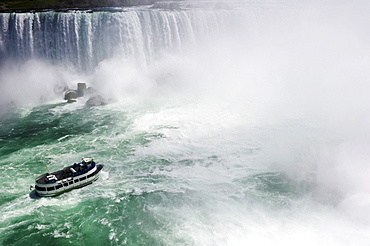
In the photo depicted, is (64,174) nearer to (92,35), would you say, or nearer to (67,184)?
(67,184)

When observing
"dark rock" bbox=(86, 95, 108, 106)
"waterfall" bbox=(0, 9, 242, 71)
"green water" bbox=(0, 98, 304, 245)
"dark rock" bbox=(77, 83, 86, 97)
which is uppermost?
"waterfall" bbox=(0, 9, 242, 71)

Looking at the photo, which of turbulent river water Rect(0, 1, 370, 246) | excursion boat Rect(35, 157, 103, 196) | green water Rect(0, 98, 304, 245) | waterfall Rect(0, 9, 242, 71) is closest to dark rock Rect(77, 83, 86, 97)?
turbulent river water Rect(0, 1, 370, 246)

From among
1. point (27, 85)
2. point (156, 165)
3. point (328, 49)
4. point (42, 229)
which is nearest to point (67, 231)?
point (42, 229)

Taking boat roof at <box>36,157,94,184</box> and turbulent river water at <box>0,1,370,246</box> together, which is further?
boat roof at <box>36,157,94,184</box>

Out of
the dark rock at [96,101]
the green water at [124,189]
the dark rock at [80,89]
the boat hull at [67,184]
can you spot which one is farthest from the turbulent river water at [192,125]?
the dark rock at [80,89]

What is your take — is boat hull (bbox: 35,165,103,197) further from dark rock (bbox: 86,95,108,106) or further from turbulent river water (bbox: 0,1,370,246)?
dark rock (bbox: 86,95,108,106)

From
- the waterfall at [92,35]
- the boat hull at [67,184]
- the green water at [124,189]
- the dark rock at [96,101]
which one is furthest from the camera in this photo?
the waterfall at [92,35]

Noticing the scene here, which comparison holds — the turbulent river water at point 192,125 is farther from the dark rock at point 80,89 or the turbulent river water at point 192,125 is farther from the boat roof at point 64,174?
the dark rock at point 80,89

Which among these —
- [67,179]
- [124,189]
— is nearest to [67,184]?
[67,179]

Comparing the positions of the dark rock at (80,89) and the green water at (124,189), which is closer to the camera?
the green water at (124,189)
